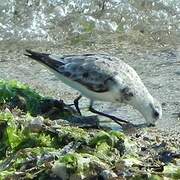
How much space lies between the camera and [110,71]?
813 centimetres

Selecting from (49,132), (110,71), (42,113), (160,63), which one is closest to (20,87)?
(42,113)

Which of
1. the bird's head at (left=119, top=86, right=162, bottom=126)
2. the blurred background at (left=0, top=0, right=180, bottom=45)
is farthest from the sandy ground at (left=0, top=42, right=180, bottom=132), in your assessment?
the blurred background at (left=0, top=0, right=180, bottom=45)

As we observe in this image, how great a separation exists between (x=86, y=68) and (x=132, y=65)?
8.55 ft

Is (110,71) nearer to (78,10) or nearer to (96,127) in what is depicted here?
(96,127)

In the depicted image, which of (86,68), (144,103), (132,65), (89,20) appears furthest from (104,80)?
(89,20)

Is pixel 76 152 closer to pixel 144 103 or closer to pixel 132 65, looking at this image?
pixel 144 103

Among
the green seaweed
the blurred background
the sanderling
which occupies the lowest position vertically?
the blurred background

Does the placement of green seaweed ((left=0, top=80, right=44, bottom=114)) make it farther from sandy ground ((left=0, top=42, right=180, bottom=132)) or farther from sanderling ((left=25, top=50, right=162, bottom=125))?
sandy ground ((left=0, top=42, right=180, bottom=132))

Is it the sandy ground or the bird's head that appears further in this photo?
the sandy ground

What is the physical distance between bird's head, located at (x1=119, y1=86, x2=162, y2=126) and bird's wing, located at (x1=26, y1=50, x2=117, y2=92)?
0.24 metres

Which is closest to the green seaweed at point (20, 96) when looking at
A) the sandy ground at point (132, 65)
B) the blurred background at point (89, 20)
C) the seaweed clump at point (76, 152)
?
the seaweed clump at point (76, 152)

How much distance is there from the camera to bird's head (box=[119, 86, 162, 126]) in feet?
26.8

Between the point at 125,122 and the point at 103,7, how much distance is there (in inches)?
202

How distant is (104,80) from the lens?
8102 mm
